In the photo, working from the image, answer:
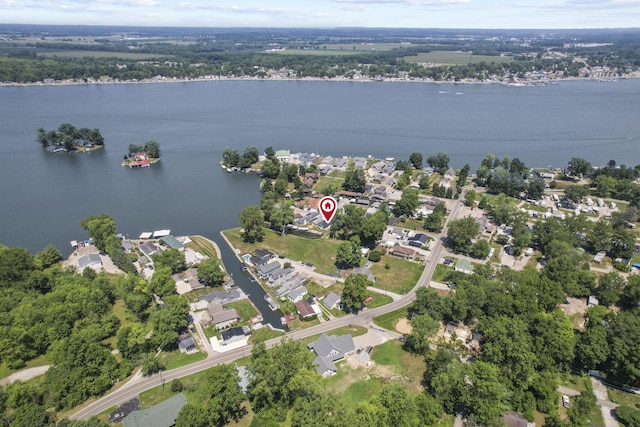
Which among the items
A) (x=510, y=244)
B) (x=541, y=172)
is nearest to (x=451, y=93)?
(x=541, y=172)

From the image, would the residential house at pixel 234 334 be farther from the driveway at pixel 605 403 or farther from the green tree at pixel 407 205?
the green tree at pixel 407 205

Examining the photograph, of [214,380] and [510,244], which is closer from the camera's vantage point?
[214,380]

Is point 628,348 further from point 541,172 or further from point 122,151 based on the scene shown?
point 122,151

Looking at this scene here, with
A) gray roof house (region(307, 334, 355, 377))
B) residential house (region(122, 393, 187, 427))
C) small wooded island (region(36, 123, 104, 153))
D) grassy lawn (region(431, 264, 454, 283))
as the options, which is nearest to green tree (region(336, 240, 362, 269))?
grassy lawn (region(431, 264, 454, 283))

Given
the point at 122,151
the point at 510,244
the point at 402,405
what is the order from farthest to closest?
the point at 122,151, the point at 510,244, the point at 402,405

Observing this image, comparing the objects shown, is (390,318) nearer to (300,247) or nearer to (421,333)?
(421,333)

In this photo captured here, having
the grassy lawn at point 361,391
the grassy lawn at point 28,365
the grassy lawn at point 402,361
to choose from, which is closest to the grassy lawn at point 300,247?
the grassy lawn at point 402,361

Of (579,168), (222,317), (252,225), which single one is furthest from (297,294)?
(579,168)

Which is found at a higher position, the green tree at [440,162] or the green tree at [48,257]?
the green tree at [440,162]
